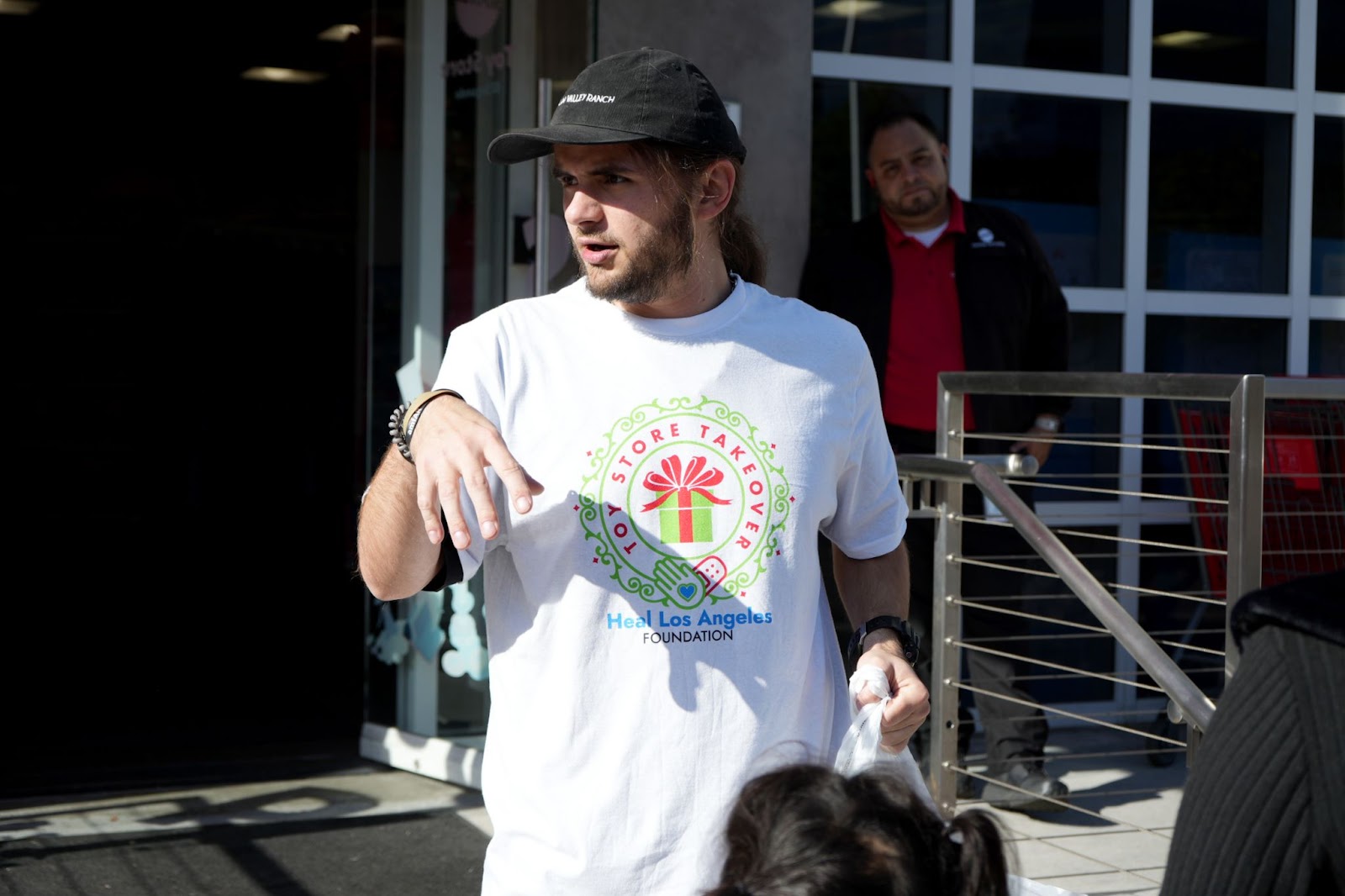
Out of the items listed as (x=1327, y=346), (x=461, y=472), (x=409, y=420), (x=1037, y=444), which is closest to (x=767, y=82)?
(x=1037, y=444)

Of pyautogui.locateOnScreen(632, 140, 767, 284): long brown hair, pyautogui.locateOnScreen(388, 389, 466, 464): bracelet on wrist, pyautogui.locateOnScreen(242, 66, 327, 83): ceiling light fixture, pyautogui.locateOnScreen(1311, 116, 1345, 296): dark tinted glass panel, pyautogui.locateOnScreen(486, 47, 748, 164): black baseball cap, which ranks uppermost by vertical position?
pyautogui.locateOnScreen(242, 66, 327, 83): ceiling light fixture

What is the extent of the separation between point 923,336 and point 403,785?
7.13ft

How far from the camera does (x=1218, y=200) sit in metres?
6.53

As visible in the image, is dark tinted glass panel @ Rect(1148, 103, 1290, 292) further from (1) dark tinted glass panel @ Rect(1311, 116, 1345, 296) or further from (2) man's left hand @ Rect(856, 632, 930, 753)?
(2) man's left hand @ Rect(856, 632, 930, 753)

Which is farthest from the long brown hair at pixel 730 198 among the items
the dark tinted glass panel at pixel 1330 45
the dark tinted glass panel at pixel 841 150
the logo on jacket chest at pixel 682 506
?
the dark tinted glass panel at pixel 1330 45

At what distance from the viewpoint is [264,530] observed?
482 inches

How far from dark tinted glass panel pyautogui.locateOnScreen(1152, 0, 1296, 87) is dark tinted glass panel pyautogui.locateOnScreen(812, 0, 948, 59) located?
0.98 meters

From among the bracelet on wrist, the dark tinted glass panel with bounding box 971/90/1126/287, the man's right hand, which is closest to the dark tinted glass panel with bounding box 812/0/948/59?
the dark tinted glass panel with bounding box 971/90/1126/287

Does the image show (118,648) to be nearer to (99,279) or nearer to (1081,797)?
(1081,797)

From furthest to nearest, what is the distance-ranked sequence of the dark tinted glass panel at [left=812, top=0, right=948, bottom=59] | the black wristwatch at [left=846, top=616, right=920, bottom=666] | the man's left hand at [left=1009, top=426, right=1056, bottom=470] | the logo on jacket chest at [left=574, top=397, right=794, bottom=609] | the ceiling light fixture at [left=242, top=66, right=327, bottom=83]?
1. the ceiling light fixture at [left=242, top=66, right=327, bottom=83]
2. the dark tinted glass panel at [left=812, top=0, right=948, bottom=59]
3. the man's left hand at [left=1009, top=426, right=1056, bottom=470]
4. the black wristwatch at [left=846, top=616, right=920, bottom=666]
5. the logo on jacket chest at [left=574, top=397, right=794, bottom=609]

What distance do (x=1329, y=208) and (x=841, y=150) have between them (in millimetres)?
2211

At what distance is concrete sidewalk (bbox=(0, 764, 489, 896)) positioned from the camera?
167 inches

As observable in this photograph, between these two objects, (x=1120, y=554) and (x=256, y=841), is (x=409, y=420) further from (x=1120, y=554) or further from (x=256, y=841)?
(x=1120, y=554)

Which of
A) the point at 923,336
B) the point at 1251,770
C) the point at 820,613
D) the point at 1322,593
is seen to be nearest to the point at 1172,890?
the point at 1251,770
